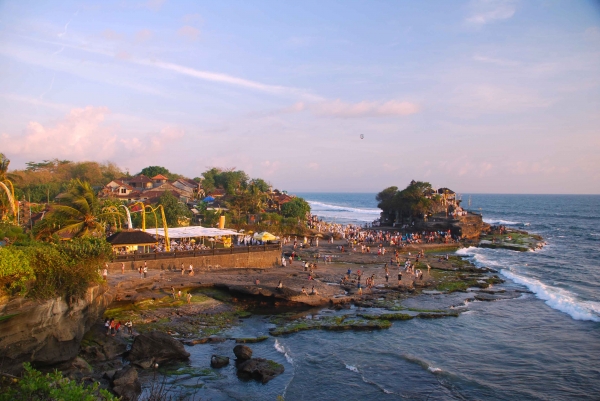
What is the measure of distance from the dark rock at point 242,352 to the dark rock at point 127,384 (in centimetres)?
404

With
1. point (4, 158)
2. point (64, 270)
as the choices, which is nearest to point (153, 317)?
point (64, 270)

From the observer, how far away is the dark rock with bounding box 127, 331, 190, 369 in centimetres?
1719

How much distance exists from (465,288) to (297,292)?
13.8 metres

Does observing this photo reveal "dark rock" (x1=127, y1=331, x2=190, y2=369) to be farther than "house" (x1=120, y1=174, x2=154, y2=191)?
No

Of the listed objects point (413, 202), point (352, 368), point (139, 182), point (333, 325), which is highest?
point (139, 182)

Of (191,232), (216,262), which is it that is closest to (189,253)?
(216,262)

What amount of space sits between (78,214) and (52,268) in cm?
1099

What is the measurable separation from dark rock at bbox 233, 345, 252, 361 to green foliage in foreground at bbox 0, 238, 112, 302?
273 inches

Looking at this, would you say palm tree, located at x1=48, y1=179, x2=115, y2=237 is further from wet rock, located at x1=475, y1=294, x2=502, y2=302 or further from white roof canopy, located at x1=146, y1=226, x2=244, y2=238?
wet rock, located at x1=475, y1=294, x2=502, y2=302

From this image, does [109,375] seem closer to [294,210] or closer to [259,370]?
[259,370]

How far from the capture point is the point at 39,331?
624 inches

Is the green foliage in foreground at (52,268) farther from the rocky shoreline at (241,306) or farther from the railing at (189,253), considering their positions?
the railing at (189,253)

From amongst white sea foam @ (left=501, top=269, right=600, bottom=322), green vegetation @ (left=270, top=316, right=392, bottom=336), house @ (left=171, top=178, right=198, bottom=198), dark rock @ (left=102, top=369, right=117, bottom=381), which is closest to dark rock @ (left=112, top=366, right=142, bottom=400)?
dark rock @ (left=102, top=369, right=117, bottom=381)

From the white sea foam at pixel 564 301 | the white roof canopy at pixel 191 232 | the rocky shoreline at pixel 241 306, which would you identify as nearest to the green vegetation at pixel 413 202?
the rocky shoreline at pixel 241 306
